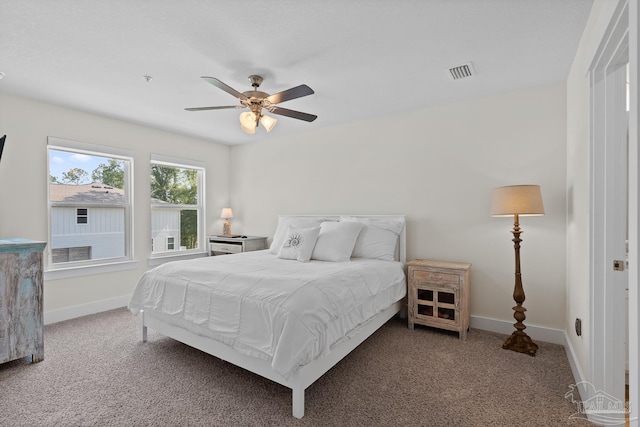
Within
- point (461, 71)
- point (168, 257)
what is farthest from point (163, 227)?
point (461, 71)

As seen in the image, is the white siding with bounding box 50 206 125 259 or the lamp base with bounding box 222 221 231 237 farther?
the lamp base with bounding box 222 221 231 237

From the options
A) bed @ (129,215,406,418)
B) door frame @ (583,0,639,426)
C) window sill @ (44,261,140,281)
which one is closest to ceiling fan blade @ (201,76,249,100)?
bed @ (129,215,406,418)

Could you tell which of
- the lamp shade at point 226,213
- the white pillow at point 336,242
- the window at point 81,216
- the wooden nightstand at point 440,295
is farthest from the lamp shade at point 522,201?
the window at point 81,216

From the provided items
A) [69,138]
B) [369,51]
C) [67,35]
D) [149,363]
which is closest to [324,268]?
[149,363]

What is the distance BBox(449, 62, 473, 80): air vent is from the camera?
253 centimetres

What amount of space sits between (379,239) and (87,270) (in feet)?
11.4

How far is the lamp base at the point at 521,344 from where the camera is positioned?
260cm

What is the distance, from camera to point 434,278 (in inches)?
120

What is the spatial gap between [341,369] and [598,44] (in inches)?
102

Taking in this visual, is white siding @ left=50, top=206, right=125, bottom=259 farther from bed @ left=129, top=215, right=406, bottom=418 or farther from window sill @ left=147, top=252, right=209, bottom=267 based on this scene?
bed @ left=129, top=215, right=406, bottom=418

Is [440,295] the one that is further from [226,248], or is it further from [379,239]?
[226,248]

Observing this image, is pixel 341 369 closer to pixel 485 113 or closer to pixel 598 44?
pixel 598 44

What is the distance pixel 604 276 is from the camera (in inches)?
67.7

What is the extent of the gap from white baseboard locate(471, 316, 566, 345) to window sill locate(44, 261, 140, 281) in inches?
167
